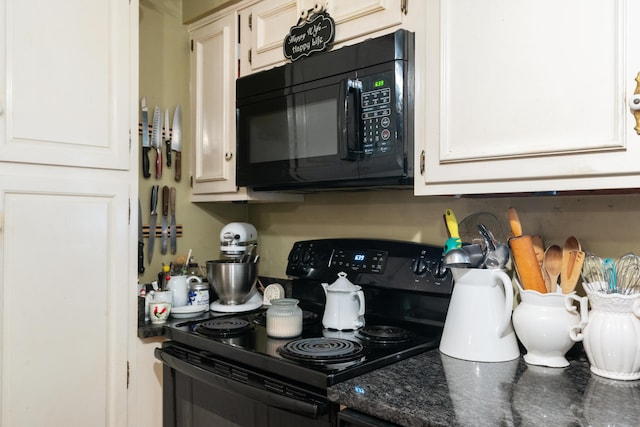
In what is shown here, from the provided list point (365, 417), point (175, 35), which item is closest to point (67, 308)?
point (365, 417)

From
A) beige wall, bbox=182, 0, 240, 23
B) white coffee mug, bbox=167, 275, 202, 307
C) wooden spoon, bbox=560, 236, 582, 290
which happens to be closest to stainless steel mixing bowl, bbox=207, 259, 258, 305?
white coffee mug, bbox=167, 275, 202, 307

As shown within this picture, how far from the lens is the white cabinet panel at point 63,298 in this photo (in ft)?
4.64

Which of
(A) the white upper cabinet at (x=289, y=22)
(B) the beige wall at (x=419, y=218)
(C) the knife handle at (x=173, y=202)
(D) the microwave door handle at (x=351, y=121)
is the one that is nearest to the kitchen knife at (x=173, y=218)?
(C) the knife handle at (x=173, y=202)

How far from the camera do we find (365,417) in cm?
102

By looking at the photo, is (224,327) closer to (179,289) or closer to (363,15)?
(179,289)

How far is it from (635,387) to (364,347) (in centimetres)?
63

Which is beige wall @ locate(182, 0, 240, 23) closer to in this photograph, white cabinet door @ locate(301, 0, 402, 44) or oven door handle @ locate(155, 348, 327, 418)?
white cabinet door @ locate(301, 0, 402, 44)

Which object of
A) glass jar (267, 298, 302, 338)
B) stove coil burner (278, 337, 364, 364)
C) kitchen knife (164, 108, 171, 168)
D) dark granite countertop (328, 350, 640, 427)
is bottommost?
dark granite countertop (328, 350, 640, 427)

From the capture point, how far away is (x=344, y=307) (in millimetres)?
1543

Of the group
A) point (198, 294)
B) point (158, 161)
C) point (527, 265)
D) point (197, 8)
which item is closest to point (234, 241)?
point (198, 294)

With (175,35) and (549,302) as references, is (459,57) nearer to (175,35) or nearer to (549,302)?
(549,302)

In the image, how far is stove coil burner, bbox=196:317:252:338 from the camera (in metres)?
1.53

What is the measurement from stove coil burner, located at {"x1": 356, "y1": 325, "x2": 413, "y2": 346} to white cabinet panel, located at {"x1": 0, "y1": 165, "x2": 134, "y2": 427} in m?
0.80

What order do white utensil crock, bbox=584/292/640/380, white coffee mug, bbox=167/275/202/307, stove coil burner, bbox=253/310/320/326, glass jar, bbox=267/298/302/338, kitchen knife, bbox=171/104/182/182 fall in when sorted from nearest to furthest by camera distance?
white utensil crock, bbox=584/292/640/380, glass jar, bbox=267/298/302/338, stove coil burner, bbox=253/310/320/326, white coffee mug, bbox=167/275/202/307, kitchen knife, bbox=171/104/182/182
